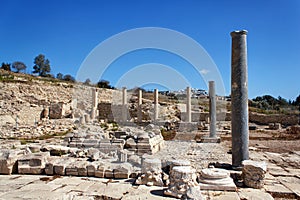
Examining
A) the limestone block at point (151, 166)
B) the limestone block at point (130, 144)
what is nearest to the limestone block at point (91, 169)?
the limestone block at point (151, 166)

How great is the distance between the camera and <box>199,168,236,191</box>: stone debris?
17.2ft

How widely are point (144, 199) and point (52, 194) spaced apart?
1.61 metres

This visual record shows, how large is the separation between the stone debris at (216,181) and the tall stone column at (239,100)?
59.2 inches

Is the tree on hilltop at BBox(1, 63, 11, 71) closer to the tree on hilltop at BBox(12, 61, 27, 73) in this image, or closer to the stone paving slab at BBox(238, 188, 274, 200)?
the tree on hilltop at BBox(12, 61, 27, 73)

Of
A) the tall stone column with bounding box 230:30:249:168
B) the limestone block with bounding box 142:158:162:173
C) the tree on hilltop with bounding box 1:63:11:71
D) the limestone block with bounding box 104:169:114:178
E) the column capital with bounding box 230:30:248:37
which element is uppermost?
the tree on hilltop with bounding box 1:63:11:71

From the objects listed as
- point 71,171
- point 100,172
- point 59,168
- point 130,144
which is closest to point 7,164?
point 59,168

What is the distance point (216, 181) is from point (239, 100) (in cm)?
248

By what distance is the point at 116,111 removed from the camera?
1330 inches

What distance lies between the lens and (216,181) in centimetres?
533

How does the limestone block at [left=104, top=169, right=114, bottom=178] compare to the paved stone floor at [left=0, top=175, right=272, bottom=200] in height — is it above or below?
above

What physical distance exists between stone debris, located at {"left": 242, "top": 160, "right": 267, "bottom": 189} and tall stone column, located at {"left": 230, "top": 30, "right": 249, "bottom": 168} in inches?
43.9

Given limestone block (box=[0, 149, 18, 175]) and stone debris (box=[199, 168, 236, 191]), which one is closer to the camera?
stone debris (box=[199, 168, 236, 191])

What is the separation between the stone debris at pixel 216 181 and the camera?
524 cm

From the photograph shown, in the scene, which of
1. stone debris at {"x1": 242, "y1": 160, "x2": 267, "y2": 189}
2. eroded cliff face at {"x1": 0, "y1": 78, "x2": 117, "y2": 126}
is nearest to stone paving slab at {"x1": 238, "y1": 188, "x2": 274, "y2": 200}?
stone debris at {"x1": 242, "y1": 160, "x2": 267, "y2": 189}
